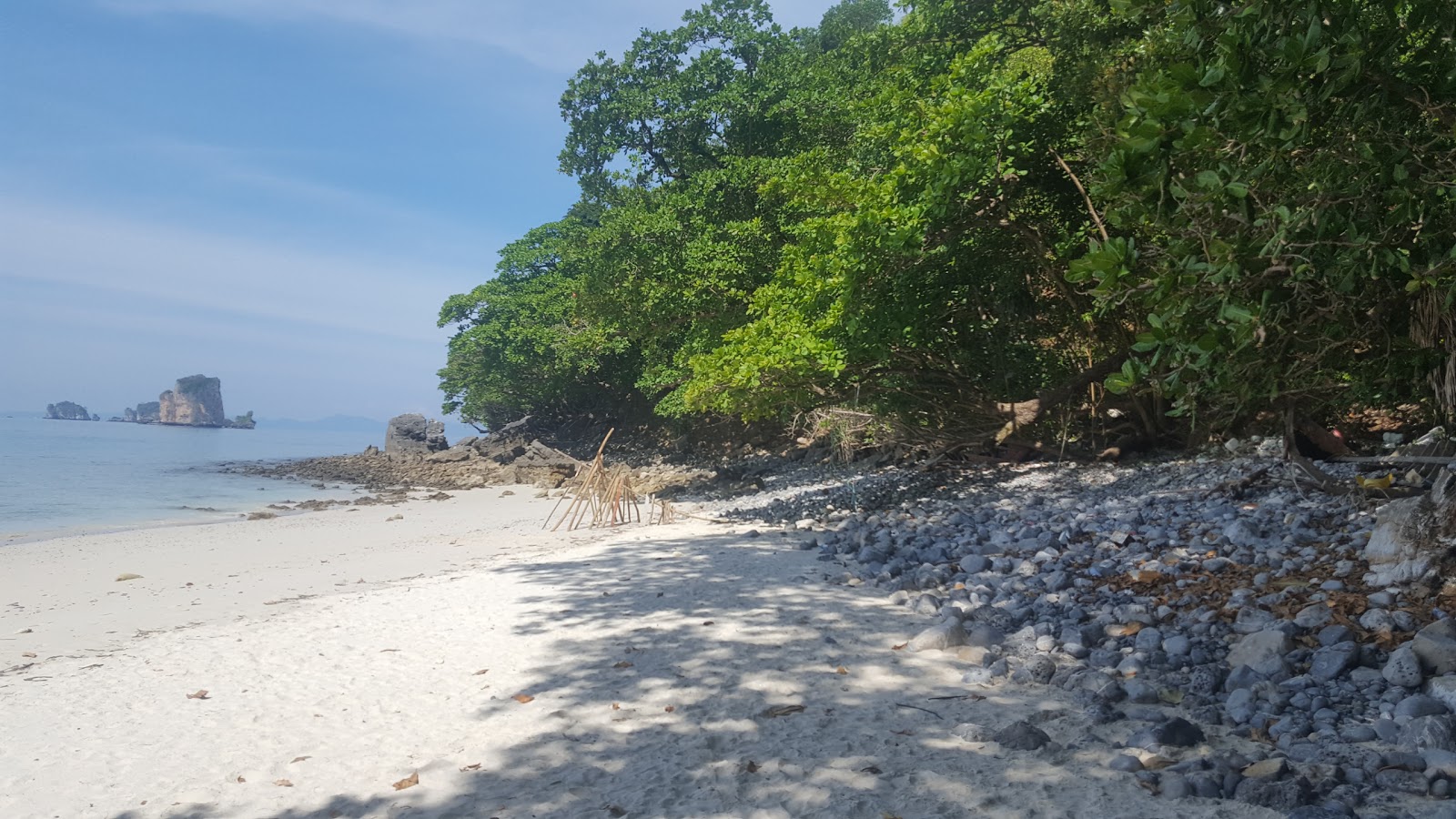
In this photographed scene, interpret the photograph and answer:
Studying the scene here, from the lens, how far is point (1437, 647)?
3969 millimetres

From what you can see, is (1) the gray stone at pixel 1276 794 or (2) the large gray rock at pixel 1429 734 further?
(2) the large gray rock at pixel 1429 734

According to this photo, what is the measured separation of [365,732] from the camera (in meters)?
4.47

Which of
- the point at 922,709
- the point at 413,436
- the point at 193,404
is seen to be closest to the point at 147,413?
the point at 193,404

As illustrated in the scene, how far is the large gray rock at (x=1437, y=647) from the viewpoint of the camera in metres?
3.93

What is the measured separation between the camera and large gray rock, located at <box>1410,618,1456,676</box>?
3.93m

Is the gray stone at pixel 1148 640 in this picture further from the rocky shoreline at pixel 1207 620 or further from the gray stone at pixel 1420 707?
the gray stone at pixel 1420 707

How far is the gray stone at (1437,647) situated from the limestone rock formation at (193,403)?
168m

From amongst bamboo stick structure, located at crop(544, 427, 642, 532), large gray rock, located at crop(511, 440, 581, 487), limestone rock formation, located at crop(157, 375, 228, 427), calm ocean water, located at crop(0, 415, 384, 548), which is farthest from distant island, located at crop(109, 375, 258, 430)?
bamboo stick structure, located at crop(544, 427, 642, 532)

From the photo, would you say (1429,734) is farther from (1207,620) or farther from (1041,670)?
(1207,620)

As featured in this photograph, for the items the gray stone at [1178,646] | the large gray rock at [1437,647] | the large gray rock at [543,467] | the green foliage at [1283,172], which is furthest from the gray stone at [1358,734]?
the large gray rock at [543,467]

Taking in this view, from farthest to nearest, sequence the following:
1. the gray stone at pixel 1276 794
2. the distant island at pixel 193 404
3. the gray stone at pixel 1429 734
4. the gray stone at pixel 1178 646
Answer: the distant island at pixel 193 404, the gray stone at pixel 1178 646, the gray stone at pixel 1429 734, the gray stone at pixel 1276 794

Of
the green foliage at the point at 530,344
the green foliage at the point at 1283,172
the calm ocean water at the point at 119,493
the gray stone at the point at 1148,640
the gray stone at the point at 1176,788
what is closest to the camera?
the gray stone at the point at 1176,788

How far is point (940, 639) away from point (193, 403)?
167 metres

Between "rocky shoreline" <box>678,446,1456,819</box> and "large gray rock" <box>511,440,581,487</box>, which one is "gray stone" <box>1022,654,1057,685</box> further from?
"large gray rock" <box>511,440,581,487</box>
